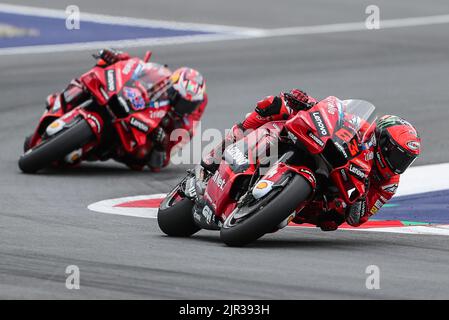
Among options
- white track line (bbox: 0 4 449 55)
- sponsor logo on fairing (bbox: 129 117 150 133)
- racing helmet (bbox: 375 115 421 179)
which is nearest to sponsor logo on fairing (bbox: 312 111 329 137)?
racing helmet (bbox: 375 115 421 179)

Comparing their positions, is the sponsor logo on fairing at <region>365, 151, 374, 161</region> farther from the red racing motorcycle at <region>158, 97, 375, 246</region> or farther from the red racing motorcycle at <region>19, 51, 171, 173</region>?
the red racing motorcycle at <region>19, 51, 171, 173</region>

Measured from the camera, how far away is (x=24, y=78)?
67.1ft

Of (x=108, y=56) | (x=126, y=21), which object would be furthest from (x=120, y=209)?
(x=126, y=21)

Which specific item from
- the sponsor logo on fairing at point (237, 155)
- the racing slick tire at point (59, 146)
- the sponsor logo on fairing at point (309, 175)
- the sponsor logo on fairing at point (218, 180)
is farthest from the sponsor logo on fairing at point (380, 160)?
the racing slick tire at point (59, 146)

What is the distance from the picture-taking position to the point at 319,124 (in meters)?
8.98

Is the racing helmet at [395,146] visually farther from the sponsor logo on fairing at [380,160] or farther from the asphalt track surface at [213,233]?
the asphalt track surface at [213,233]

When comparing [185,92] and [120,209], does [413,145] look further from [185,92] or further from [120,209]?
[185,92]

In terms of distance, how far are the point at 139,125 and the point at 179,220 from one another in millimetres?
4248

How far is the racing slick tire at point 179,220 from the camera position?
9.91 m

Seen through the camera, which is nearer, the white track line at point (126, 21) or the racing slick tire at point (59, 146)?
the racing slick tire at point (59, 146)

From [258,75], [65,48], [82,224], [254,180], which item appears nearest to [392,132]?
[254,180]

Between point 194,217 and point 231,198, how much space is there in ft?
1.85

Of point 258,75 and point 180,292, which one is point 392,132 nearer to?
point 180,292

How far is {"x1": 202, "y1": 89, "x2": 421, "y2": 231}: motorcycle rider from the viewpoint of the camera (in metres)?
9.27
